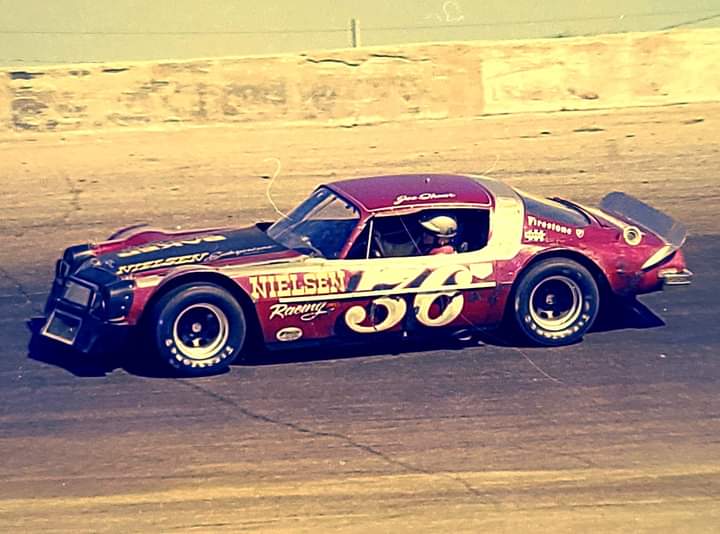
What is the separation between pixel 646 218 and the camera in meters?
9.65

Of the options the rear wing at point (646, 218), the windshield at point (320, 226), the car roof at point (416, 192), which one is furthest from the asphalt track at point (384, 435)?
the car roof at point (416, 192)

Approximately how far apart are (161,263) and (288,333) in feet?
3.37

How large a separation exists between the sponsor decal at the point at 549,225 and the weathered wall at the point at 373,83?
9137mm

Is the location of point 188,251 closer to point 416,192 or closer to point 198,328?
point 198,328

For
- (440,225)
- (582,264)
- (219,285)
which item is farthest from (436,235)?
(219,285)

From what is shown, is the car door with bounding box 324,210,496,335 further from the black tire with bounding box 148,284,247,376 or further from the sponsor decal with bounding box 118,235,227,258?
the sponsor decal with bounding box 118,235,227,258

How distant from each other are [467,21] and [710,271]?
17.4 m

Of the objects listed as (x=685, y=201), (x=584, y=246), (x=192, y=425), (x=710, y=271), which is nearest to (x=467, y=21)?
(x=685, y=201)

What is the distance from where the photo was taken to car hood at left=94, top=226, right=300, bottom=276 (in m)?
8.41

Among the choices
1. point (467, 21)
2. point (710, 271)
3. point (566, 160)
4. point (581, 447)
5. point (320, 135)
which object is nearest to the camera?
point (581, 447)

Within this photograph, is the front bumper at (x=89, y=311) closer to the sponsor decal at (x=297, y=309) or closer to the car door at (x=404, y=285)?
the sponsor decal at (x=297, y=309)

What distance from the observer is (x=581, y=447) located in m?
7.02

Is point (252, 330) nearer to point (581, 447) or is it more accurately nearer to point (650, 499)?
point (581, 447)

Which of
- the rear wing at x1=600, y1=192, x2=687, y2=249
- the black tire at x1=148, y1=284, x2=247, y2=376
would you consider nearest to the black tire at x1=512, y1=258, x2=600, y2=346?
the rear wing at x1=600, y1=192, x2=687, y2=249
